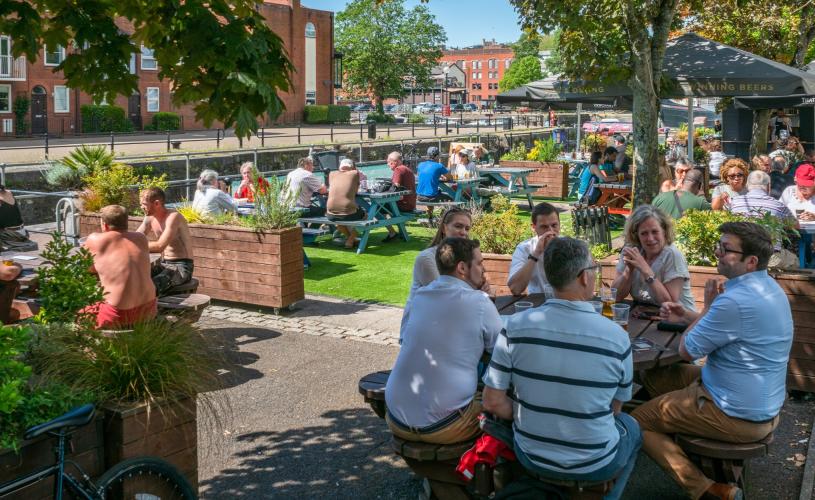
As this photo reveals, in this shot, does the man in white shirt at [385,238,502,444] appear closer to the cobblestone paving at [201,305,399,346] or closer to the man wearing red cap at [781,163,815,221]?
the cobblestone paving at [201,305,399,346]

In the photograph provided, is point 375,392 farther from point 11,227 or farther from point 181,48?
point 11,227

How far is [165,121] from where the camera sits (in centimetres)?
5072

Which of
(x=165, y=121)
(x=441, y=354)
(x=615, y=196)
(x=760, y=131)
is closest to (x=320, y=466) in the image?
(x=441, y=354)

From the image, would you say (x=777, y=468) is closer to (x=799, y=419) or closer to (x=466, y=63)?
(x=799, y=419)

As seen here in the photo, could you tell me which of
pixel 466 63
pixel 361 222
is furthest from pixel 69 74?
pixel 466 63

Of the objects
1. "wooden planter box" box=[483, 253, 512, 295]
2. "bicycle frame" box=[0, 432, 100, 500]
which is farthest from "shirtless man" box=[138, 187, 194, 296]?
"bicycle frame" box=[0, 432, 100, 500]

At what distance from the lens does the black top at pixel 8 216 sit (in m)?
10.9

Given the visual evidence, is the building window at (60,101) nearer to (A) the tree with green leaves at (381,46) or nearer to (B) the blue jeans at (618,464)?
(A) the tree with green leaves at (381,46)

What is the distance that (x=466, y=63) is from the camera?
167250 mm

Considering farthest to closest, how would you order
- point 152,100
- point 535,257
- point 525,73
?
1. point 525,73
2. point 152,100
3. point 535,257

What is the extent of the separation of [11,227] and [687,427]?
9406 millimetres

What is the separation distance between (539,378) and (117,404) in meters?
1.86

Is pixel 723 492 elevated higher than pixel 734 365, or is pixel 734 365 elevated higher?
pixel 734 365

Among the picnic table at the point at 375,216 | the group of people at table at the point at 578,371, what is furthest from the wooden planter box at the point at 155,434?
the picnic table at the point at 375,216
